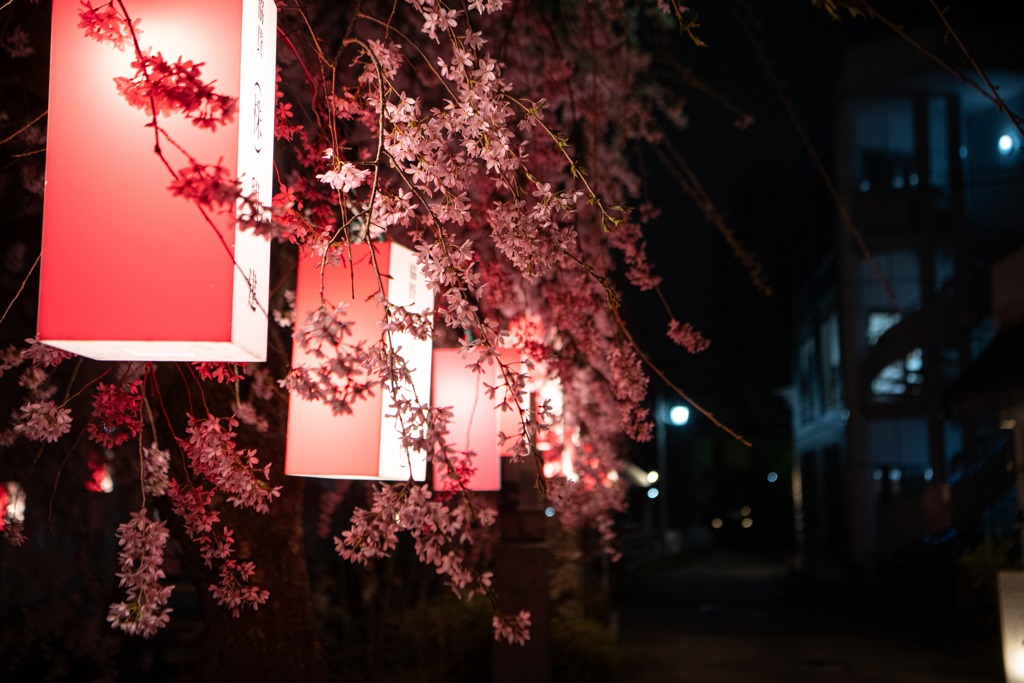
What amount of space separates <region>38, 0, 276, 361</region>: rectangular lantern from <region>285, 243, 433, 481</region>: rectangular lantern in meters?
1.22

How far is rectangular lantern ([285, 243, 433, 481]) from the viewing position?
4.00 metres

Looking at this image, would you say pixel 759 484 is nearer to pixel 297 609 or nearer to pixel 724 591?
pixel 724 591

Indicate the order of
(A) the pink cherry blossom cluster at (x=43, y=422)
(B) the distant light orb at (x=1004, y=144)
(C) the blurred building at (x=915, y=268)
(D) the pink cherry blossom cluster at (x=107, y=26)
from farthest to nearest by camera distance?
(B) the distant light orb at (x=1004, y=144) → (C) the blurred building at (x=915, y=268) → (A) the pink cherry blossom cluster at (x=43, y=422) → (D) the pink cherry blossom cluster at (x=107, y=26)

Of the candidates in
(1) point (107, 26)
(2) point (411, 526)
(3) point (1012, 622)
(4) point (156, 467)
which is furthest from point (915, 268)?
(1) point (107, 26)

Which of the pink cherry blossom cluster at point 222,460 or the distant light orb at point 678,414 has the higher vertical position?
the distant light orb at point 678,414

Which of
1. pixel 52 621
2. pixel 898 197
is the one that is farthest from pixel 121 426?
pixel 898 197

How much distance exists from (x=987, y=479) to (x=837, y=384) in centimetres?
1201

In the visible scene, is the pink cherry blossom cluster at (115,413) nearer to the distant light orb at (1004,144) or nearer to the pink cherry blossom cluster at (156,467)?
the pink cherry blossom cluster at (156,467)

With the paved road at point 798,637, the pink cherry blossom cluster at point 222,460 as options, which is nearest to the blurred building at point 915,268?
the paved road at point 798,637

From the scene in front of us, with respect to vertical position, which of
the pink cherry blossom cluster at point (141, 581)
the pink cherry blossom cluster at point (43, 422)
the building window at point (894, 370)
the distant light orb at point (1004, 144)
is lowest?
the pink cherry blossom cluster at point (141, 581)

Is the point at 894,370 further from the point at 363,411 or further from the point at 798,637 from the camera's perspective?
the point at 363,411

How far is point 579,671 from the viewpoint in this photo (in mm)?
10844

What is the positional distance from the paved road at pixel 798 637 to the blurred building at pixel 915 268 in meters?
2.87

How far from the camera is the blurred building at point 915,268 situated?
24844 millimetres
